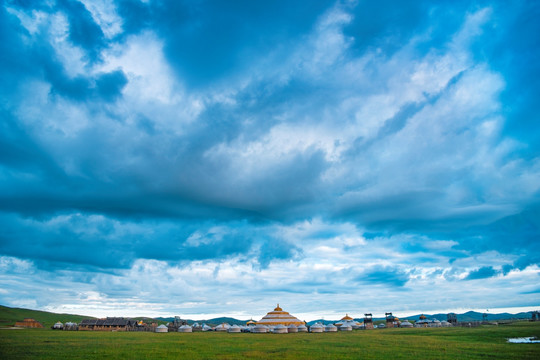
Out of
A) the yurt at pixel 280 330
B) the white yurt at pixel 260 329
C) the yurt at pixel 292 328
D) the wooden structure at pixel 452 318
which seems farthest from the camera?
the wooden structure at pixel 452 318

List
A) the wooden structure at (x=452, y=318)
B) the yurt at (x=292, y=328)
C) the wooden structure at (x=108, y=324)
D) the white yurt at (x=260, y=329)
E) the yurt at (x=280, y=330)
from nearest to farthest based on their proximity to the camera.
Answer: the yurt at (x=280, y=330) < the yurt at (x=292, y=328) < the white yurt at (x=260, y=329) < the wooden structure at (x=108, y=324) < the wooden structure at (x=452, y=318)

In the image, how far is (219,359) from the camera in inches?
1522

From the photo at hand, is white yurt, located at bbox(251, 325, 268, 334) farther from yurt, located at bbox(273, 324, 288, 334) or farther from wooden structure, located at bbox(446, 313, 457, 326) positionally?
wooden structure, located at bbox(446, 313, 457, 326)

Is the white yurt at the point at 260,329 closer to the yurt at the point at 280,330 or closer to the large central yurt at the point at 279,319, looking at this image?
the yurt at the point at 280,330

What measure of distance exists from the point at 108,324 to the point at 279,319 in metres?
67.6

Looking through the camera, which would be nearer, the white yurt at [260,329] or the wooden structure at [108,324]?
the white yurt at [260,329]

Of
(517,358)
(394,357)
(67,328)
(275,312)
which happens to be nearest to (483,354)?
(517,358)

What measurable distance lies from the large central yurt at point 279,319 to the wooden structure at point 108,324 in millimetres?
52501

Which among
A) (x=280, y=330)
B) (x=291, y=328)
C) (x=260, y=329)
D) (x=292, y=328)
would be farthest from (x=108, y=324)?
(x=292, y=328)

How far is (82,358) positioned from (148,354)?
25.2 feet

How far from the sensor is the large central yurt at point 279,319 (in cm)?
13525

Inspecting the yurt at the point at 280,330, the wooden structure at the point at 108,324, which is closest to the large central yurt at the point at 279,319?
the yurt at the point at 280,330

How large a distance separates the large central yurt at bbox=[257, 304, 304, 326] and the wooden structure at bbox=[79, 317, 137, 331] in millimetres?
52501

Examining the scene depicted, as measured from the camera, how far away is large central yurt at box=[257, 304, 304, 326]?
5325 inches
